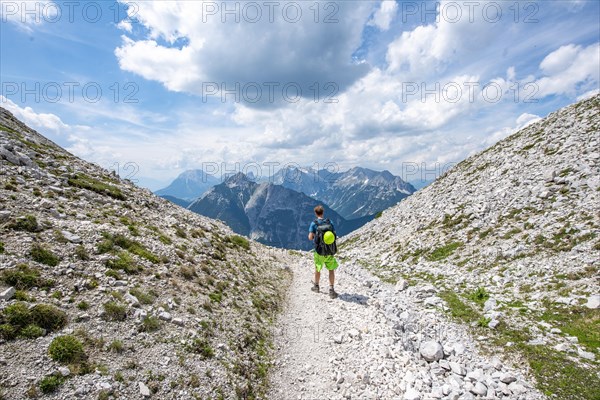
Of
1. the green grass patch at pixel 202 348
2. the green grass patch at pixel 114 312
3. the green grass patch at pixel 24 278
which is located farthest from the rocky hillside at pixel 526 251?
the green grass patch at pixel 24 278

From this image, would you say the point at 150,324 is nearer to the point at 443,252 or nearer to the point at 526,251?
the point at 526,251

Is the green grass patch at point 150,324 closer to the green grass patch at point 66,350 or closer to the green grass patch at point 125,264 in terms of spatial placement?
the green grass patch at point 66,350

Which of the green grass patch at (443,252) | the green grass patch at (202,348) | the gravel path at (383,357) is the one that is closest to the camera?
the gravel path at (383,357)

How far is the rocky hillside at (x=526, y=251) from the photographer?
11109 millimetres

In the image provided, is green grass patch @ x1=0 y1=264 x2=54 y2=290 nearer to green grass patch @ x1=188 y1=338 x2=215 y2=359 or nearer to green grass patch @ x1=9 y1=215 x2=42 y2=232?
green grass patch @ x1=9 y1=215 x2=42 y2=232

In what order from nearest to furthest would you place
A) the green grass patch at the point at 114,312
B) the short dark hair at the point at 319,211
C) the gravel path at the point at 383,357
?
the gravel path at the point at 383,357 → the green grass patch at the point at 114,312 → the short dark hair at the point at 319,211

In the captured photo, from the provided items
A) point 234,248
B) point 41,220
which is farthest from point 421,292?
point 41,220

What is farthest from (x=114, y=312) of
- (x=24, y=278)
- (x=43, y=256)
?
(x=43, y=256)

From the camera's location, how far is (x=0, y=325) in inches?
313

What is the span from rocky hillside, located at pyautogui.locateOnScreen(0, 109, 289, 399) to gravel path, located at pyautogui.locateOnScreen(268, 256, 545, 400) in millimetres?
1352

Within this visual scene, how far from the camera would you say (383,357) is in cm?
1133

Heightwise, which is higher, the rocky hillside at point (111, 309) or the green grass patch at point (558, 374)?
the rocky hillside at point (111, 309)

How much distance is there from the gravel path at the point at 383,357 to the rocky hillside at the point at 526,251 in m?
1.13

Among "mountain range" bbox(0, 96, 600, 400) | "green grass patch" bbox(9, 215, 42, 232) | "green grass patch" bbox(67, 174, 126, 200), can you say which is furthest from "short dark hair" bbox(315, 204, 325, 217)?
"green grass patch" bbox(67, 174, 126, 200)
